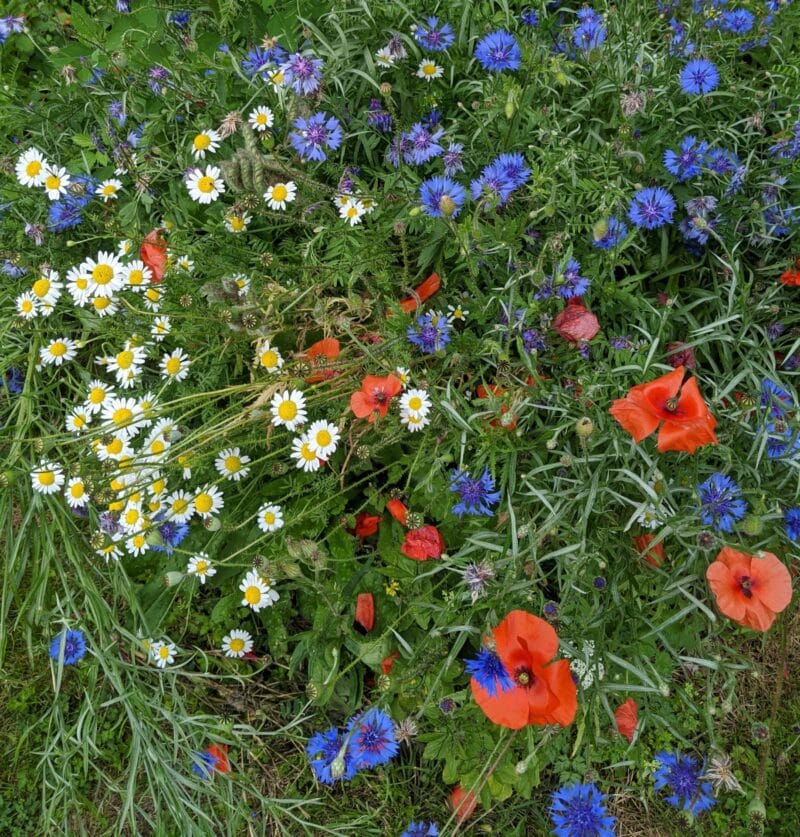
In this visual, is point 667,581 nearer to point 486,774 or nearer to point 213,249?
point 486,774

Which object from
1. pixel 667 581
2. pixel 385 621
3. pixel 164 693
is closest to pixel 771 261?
pixel 667 581

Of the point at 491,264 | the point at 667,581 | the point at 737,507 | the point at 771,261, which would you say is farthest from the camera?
the point at 771,261

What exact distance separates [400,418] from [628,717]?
942 mm

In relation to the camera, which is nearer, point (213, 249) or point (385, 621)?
point (385, 621)

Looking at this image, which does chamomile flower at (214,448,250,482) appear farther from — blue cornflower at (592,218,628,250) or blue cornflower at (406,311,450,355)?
blue cornflower at (592,218,628,250)

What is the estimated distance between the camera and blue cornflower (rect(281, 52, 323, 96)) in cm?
188

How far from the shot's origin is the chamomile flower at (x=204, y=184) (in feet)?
6.47

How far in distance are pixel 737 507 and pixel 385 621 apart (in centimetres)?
92

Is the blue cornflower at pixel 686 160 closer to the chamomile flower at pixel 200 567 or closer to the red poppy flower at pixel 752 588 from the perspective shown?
the red poppy flower at pixel 752 588

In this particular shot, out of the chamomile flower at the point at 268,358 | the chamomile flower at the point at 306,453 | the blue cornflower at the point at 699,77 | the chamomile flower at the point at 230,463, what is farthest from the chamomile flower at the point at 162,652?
the blue cornflower at the point at 699,77

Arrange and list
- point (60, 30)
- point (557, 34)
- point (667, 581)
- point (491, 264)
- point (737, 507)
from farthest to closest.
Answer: point (60, 30) < point (557, 34) < point (491, 264) < point (667, 581) < point (737, 507)

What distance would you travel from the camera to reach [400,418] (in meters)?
1.79

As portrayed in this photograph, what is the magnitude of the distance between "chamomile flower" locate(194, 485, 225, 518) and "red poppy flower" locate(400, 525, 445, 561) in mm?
499

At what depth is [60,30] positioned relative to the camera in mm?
2654
